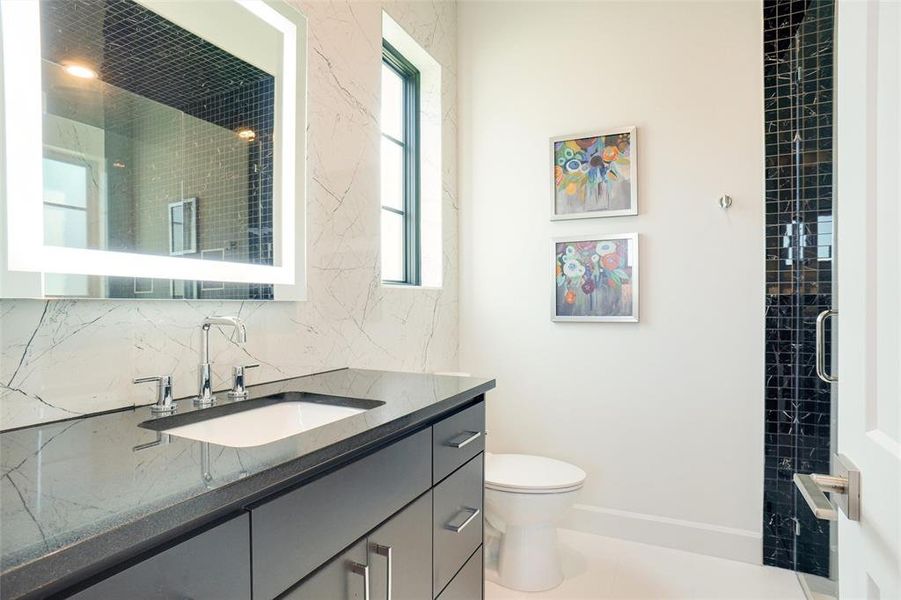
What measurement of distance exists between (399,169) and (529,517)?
1.69m

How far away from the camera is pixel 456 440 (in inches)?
52.9

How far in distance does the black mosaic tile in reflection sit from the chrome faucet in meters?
2.04

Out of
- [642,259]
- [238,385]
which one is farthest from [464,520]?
[642,259]

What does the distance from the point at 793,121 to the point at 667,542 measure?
1898 mm

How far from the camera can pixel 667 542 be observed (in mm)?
2336

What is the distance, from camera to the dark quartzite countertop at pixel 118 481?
0.51 m

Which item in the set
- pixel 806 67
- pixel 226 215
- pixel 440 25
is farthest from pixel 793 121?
pixel 226 215

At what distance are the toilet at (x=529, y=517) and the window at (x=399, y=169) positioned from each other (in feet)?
3.43

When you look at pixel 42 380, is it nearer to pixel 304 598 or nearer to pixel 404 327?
pixel 304 598

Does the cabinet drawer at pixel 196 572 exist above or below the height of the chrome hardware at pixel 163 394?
below

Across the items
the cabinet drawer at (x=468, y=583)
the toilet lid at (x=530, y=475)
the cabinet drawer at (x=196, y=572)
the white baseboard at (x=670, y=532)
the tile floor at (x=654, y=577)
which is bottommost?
the tile floor at (x=654, y=577)

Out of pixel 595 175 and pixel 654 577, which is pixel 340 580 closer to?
pixel 654 577

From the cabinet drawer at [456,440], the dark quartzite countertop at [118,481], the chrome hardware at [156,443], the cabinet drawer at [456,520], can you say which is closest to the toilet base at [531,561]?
the cabinet drawer at [456,520]
